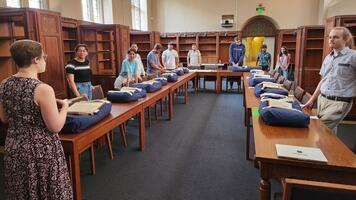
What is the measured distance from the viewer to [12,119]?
1617 millimetres

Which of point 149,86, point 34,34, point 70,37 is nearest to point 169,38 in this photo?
point 70,37

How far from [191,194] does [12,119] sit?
64.6 inches

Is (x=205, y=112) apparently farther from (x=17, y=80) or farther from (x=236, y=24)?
(x=236, y=24)

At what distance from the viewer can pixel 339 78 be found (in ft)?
8.45

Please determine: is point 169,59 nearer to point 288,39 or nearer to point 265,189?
point 288,39

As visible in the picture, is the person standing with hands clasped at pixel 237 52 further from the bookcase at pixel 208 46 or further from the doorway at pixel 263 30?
the doorway at pixel 263 30

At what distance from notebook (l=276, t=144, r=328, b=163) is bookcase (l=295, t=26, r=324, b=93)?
6.74 meters

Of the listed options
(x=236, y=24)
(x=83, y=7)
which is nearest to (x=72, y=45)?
(x=83, y=7)

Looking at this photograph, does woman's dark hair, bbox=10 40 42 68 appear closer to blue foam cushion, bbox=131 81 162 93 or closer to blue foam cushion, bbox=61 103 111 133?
blue foam cushion, bbox=61 103 111 133

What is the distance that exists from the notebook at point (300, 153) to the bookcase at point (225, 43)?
34.6ft

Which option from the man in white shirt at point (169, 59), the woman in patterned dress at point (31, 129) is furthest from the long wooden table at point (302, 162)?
the man in white shirt at point (169, 59)

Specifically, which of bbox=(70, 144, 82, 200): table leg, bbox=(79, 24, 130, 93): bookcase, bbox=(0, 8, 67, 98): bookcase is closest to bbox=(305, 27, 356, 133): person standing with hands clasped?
bbox=(70, 144, 82, 200): table leg

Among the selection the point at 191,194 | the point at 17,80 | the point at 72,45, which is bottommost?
the point at 191,194

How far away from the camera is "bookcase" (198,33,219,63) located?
12031 mm
